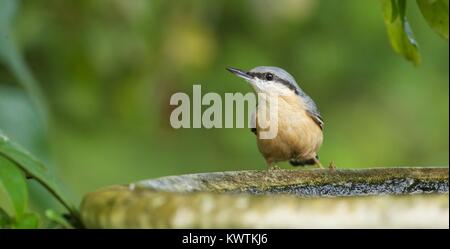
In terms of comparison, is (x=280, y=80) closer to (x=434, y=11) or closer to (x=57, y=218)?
(x=434, y=11)

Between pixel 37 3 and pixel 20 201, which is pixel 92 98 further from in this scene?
pixel 20 201

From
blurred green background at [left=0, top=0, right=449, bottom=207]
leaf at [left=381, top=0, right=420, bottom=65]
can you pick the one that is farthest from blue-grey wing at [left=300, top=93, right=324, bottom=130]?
blurred green background at [left=0, top=0, right=449, bottom=207]

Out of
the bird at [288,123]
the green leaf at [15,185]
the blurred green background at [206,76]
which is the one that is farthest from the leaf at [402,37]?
the blurred green background at [206,76]

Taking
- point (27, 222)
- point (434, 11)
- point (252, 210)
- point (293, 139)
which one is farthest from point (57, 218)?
point (293, 139)

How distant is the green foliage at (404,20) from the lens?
2008mm

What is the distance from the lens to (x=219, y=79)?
21.2 feet

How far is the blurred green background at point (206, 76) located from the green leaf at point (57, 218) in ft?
10.7

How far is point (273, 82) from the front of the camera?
2953mm

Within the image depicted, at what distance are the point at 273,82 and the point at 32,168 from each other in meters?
1.20

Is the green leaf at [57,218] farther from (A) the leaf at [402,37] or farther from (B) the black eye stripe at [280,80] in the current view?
(B) the black eye stripe at [280,80]

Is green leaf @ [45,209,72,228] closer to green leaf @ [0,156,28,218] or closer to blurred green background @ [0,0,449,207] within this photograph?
green leaf @ [0,156,28,218]

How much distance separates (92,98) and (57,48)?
458 mm

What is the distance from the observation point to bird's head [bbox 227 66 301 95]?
9.56ft
